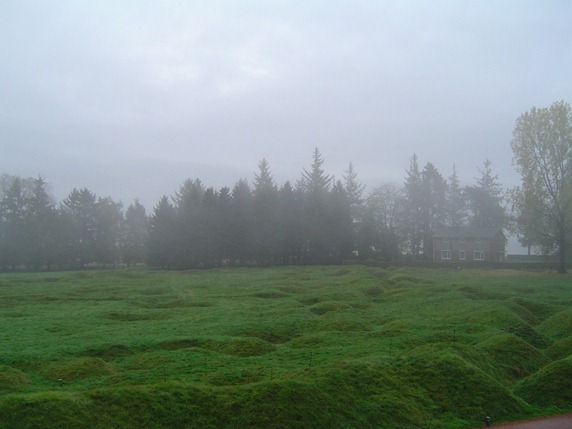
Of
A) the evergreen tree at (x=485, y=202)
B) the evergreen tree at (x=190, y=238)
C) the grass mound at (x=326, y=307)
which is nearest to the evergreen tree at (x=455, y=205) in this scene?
the evergreen tree at (x=485, y=202)

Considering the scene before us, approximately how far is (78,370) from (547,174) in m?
47.4

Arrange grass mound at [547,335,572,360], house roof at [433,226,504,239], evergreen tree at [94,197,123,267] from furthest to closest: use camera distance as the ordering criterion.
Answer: house roof at [433,226,504,239], evergreen tree at [94,197,123,267], grass mound at [547,335,572,360]

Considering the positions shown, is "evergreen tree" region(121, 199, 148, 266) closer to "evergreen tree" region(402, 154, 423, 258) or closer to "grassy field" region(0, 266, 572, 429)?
"evergreen tree" region(402, 154, 423, 258)

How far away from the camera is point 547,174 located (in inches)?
1914

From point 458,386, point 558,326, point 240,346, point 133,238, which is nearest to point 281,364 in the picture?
point 240,346

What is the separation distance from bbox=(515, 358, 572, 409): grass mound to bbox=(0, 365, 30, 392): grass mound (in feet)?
30.6

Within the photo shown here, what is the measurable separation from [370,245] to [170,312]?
49887mm

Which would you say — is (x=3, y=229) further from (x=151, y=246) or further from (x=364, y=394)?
(x=364, y=394)

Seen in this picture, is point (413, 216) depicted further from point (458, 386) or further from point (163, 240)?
point (458, 386)

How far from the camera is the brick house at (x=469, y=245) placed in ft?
232

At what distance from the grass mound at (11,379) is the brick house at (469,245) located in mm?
65402

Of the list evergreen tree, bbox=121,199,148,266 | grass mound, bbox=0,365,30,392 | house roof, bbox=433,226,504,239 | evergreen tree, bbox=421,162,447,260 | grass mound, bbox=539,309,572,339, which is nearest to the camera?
grass mound, bbox=0,365,30,392

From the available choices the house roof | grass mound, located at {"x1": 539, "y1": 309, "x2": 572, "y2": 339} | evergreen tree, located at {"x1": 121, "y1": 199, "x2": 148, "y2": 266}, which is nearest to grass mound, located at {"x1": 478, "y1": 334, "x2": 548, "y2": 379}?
grass mound, located at {"x1": 539, "y1": 309, "x2": 572, "y2": 339}

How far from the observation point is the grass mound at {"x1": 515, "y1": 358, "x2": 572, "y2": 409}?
31.6 ft
